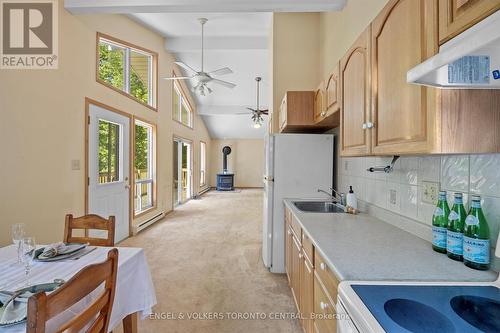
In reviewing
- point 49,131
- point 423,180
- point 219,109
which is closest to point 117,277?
point 423,180

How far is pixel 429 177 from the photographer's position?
4.42 feet

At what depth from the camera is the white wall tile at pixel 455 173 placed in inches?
43.9

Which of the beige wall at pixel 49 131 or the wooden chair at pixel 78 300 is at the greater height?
the beige wall at pixel 49 131

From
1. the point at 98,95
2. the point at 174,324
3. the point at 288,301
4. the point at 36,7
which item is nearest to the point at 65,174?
the point at 98,95

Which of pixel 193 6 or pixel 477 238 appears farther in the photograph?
pixel 193 6

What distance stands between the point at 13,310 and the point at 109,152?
3151 millimetres

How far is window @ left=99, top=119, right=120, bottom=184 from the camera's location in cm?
348

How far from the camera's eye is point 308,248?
1.57m

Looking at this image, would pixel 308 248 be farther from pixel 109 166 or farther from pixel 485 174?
pixel 109 166

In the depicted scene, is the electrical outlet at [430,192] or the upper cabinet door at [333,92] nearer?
the electrical outlet at [430,192]

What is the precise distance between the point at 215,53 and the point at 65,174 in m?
4.06

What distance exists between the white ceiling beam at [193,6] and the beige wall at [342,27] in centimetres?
22

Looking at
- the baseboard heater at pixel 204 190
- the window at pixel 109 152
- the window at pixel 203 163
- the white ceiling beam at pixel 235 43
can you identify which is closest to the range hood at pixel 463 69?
the window at pixel 109 152

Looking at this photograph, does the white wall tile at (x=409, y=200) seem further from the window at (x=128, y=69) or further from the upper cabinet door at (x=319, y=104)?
the window at (x=128, y=69)
